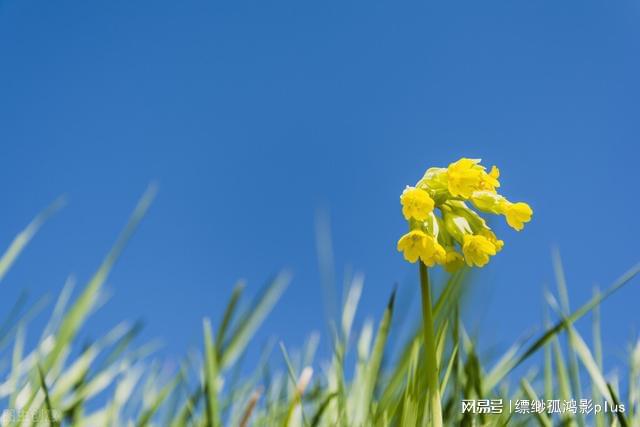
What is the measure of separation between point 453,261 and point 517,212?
16 centimetres

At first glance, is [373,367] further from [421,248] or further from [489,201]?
[489,201]

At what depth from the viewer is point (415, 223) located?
1.21 metres

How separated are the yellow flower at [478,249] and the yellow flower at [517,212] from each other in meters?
0.09

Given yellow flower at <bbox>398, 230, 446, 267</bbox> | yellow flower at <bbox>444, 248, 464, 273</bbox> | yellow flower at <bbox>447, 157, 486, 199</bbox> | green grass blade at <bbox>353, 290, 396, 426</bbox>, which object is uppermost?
yellow flower at <bbox>447, 157, 486, 199</bbox>

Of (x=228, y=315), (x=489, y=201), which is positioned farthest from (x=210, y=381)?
(x=489, y=201)

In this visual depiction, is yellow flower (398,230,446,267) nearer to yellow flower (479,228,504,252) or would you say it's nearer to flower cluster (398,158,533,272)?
flower cluster (398,158,533,272)

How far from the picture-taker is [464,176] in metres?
1.17

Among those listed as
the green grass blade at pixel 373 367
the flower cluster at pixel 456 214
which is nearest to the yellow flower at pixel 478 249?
the flower cluster at pixel 456 214

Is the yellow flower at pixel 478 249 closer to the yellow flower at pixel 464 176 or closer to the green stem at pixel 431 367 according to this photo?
the yellow flower at pixel 464 176

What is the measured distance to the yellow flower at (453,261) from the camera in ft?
4.02

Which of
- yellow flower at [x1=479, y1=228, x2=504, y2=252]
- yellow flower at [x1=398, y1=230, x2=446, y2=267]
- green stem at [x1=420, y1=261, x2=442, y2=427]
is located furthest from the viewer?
yellow flower at [x1=479, y1=228, x2=504, y2=252]

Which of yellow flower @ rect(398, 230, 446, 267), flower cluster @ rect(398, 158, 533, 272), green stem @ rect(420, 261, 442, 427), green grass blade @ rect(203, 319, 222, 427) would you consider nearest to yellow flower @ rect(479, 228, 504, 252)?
flower cluster @ rect(398, 158, 533, 272)

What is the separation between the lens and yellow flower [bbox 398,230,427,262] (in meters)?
1.12

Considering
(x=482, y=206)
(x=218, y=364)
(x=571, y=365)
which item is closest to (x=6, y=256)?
(x=218, y=364)
